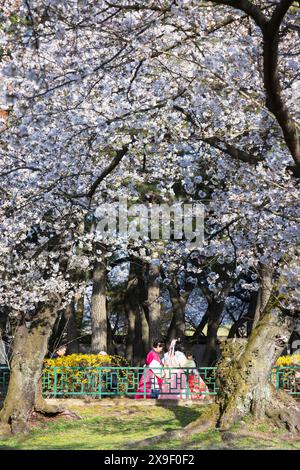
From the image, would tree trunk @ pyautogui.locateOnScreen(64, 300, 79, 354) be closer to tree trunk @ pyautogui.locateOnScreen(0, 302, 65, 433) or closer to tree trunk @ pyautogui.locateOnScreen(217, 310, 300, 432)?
tree trunk @ pyautogui.locateOnScreen(0, 302, 65, 433)

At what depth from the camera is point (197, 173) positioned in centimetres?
1997

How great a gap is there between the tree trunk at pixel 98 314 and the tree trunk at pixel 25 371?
907cm

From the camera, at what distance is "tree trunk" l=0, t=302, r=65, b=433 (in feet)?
50.1

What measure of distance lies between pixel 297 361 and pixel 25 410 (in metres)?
9.67

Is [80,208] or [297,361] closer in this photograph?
[80,208]

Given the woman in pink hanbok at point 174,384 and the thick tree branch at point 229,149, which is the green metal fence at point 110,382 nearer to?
the woman in pink hanbok at point 174,384

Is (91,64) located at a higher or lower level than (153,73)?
lower

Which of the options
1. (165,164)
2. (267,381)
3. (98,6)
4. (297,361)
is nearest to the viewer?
(98,6)

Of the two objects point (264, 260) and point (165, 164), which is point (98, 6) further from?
point (165, 164)

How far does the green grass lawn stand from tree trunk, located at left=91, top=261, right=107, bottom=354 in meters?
5.97

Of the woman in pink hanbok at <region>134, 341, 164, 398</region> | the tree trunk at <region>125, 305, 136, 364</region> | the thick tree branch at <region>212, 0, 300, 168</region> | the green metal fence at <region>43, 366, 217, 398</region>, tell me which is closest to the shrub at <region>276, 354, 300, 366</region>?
the green metal fence at <region>43, 366, 217, 398</region>

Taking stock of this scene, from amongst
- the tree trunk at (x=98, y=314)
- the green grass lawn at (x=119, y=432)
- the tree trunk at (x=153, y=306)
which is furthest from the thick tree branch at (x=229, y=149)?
the tree trunk at (x=153, y=306)

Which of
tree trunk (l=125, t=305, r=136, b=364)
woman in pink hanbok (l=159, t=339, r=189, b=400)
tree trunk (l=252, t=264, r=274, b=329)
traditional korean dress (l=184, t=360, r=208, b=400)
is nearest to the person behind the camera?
tree trunk (l=252, t=264, r=274, b=329)
